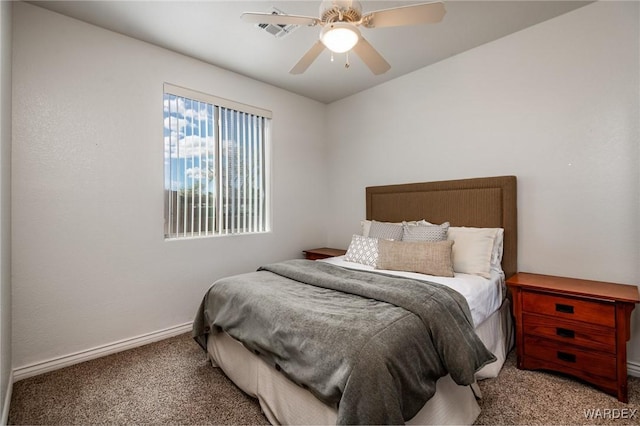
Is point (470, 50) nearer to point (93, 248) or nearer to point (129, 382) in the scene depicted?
point (93, 248)

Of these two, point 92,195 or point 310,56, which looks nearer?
point 310,56

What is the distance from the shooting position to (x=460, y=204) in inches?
117

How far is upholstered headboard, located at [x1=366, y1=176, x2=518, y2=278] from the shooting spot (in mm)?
2648

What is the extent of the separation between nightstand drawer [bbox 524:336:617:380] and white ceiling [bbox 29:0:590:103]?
255 centimetres

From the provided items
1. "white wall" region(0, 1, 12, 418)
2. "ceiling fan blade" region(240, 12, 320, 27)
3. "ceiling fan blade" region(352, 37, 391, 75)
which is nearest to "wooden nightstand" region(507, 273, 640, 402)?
"ceiling fan blade" region(352, 37, 391, 75)

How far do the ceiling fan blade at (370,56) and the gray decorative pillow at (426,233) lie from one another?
1.44m

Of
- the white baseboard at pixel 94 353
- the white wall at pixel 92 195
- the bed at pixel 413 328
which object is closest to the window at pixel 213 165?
the white wall at pixel 92 195

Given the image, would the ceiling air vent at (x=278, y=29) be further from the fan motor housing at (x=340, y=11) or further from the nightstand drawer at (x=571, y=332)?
the nightstand drawer at (x=571, y=332)

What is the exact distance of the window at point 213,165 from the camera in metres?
2.98

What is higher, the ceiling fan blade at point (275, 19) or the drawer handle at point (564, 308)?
the ceiling fan blade at point (275, 19)

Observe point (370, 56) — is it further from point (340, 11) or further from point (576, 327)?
point (576, 327)

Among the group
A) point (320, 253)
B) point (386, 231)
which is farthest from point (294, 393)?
point (320, 253)

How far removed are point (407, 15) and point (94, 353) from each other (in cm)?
337

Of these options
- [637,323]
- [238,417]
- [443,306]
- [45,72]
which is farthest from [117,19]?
[637,323]
